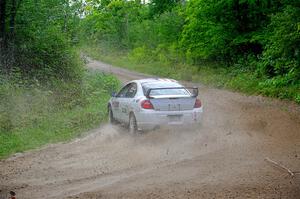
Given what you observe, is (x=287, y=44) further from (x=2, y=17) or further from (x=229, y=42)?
(x=2, y=17)

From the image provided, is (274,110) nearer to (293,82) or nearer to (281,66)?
(293,82)

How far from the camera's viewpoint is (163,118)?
43.7ft

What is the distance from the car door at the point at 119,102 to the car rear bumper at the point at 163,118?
6.38ft

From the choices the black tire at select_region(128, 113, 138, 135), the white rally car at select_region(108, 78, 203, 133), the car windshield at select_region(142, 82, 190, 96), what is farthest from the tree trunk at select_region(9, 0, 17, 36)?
the black tire at select_region(128, 113, 138, 135)

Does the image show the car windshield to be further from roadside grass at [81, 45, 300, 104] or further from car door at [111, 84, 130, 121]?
roadside grass at [81, 45, 300, 104]

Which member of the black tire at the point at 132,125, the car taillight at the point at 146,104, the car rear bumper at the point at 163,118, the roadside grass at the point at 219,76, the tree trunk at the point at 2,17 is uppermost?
the tree trunk at the point at 2,17

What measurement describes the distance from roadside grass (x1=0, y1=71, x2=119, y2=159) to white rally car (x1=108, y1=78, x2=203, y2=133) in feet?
7.36

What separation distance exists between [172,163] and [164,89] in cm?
396

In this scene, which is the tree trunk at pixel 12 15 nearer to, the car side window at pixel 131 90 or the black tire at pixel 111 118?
the black tire at pixel 111 118

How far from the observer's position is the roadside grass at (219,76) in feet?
69.1

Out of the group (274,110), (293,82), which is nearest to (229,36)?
(293,82)

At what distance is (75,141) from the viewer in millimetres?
14281

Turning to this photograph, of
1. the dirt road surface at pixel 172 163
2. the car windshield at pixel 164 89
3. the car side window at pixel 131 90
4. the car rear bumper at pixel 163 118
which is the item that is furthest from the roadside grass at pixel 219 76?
the car side window at pixel 131 90

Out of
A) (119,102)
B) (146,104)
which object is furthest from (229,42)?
(146,104)
